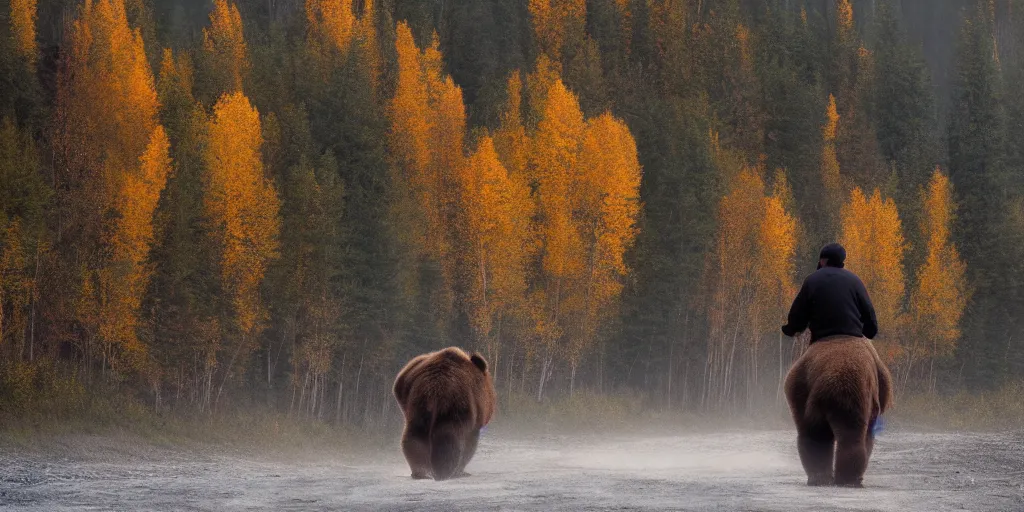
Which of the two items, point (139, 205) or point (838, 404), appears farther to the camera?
point (139, 205)

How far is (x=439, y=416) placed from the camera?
1566cm

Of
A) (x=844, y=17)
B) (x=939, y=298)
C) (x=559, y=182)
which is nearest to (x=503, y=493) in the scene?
(x=559, y=182)

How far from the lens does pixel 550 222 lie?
1903 inches

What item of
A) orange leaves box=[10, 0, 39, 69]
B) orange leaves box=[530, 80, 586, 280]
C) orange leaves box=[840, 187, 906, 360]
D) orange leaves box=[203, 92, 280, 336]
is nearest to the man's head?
orange leaves box=[203, 92, 280, 336]

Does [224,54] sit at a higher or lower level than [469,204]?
higher

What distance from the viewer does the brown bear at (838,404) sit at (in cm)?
1224

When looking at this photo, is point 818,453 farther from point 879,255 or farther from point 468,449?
point 879,255

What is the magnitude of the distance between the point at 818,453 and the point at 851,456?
1.52 ft

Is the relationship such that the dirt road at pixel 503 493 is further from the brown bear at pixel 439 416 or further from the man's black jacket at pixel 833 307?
the man's black jacket at pixel 833 307

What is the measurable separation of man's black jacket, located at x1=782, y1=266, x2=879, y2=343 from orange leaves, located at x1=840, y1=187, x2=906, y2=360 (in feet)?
154

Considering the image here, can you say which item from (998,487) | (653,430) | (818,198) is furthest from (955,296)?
(998,487)

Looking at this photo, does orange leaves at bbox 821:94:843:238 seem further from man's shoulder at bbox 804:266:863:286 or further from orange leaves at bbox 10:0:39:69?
man's shoulder at bbox 804:266:863:286

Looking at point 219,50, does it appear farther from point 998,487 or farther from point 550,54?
point 998,487

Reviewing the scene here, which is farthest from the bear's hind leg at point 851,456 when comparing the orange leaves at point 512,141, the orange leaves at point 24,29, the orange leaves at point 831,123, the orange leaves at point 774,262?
the orange leaves at point 831,123
